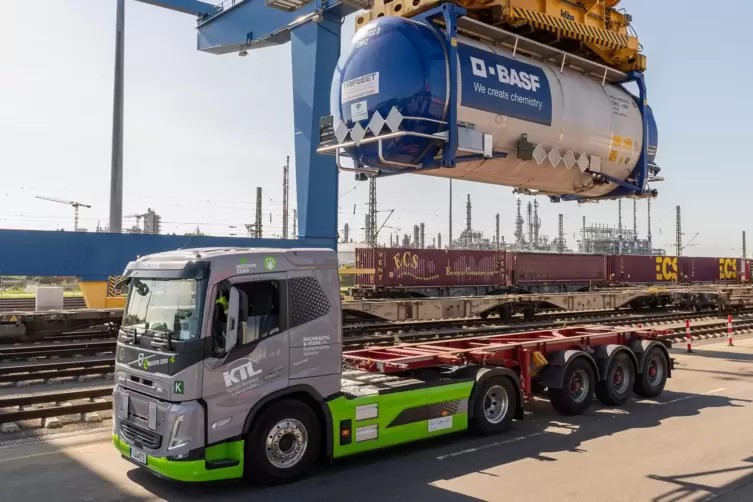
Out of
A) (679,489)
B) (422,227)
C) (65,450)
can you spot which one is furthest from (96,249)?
(422,227)

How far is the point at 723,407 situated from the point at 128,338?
9639 mm

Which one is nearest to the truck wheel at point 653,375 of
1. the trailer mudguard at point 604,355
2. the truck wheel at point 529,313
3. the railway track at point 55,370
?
the trailer mudguard at point 604,355

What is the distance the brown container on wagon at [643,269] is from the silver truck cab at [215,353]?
31254 mm

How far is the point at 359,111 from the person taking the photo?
8531 mm

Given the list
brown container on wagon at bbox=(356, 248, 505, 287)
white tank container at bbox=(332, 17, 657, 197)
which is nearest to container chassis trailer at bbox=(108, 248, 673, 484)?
white tank container at bbox=(332, 17, 657, 197)

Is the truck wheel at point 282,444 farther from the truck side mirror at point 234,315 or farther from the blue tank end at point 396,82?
the blue tank end at point 396,82

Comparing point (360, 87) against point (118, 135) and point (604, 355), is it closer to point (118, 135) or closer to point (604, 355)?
point (604, 355)

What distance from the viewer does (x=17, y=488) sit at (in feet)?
21.6

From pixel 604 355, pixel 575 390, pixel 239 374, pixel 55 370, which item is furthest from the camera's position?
pixel 55 370

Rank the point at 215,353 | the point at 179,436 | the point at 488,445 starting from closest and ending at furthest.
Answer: the point at 179,436
the point at 215,353
the point at 488,445

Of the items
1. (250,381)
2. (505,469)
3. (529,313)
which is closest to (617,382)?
(505,469)

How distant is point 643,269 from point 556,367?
2995cm

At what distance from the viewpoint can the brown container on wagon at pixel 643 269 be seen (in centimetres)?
3528

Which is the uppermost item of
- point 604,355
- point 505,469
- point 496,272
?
point 496,272
